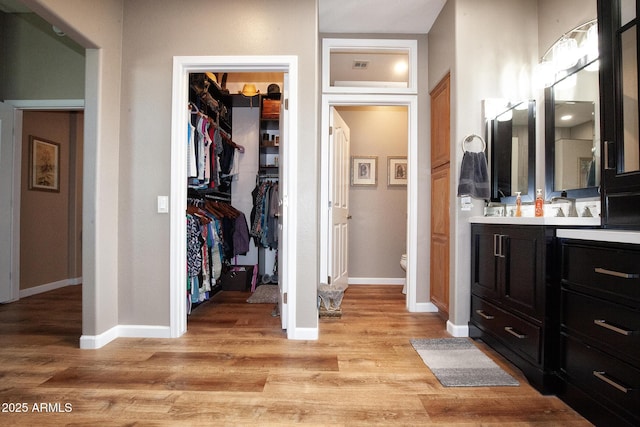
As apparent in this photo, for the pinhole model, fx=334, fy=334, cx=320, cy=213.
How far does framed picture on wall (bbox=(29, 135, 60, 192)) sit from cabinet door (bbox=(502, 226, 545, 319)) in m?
4.94

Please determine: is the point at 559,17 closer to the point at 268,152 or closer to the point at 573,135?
the point at 573,135

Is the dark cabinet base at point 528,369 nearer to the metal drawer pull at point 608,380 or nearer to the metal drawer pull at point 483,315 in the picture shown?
the metal drawer pull at point 483,315

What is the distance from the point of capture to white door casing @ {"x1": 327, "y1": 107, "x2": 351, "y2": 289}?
3.66 m

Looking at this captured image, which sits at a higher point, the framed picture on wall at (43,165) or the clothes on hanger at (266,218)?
the framed picture on wall at (43,165)

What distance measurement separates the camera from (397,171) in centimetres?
473

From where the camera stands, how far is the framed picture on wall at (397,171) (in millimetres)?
4719

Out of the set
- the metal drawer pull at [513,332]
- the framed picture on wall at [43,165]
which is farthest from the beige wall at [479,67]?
the framed picture on wall at [43,165]

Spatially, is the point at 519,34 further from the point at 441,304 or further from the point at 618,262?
the point at 441,304

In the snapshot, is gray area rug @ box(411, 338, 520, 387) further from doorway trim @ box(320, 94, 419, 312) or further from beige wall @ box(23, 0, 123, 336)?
beige wall @ box(23, 0, 123, 336)

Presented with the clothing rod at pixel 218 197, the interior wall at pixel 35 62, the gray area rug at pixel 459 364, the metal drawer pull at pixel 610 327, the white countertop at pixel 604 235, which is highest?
the interior wall at pixel 35 62

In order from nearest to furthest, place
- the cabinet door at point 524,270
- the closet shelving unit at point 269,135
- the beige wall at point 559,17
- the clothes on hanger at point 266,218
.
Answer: the cabinet door at point 524,270 < the beige wall at point 559,17 < the clothes on hanger at point 266,218 < the closet shelving unit at point 269,135

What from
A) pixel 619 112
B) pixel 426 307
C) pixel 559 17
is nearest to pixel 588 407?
pixel 619 112

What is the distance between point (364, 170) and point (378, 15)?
6.78 ft

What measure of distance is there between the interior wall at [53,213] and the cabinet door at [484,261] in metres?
4.69
